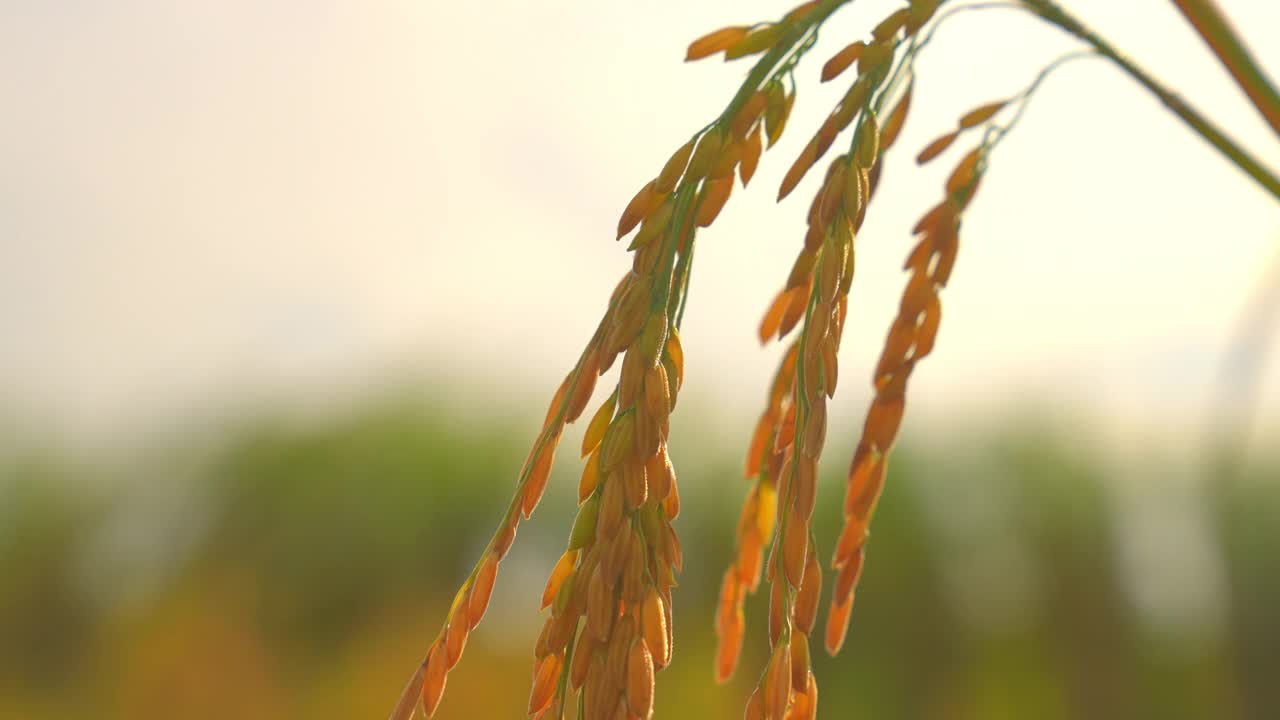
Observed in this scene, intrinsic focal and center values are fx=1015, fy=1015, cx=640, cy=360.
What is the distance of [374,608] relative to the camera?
84.5 inches

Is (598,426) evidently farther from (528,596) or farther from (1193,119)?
(528,596)

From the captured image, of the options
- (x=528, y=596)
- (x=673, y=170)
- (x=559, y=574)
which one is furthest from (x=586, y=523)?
(x=528, y=596)

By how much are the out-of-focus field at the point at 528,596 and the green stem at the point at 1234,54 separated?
57.2 inches

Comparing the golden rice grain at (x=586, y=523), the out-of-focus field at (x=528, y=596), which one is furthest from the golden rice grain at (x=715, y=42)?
the out-of-focus field at (x=528, y=596)

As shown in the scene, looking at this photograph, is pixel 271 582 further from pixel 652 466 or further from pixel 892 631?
pixel 652 466

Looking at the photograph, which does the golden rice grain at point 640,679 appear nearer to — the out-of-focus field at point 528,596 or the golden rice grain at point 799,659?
the golden rice grain at point 799,659

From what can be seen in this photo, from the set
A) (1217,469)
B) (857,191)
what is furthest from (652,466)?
(1217,469)

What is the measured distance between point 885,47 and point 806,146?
74 mm

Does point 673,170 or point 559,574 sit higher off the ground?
point 673,170

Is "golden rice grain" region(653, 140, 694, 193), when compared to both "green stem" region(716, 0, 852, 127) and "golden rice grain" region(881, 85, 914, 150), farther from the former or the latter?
"golden rice grain" region(881, 85, 914, 150)

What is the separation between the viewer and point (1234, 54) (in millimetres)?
611

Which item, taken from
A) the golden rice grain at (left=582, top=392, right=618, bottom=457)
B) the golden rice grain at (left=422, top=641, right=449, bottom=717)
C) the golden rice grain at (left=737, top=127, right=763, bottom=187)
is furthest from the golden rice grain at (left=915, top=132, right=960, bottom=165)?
the golden rice grain at (left=422, top=641, right=449, bottom=717)

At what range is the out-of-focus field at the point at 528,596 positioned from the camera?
199 centimetres

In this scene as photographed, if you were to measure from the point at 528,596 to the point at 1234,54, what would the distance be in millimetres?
1571
